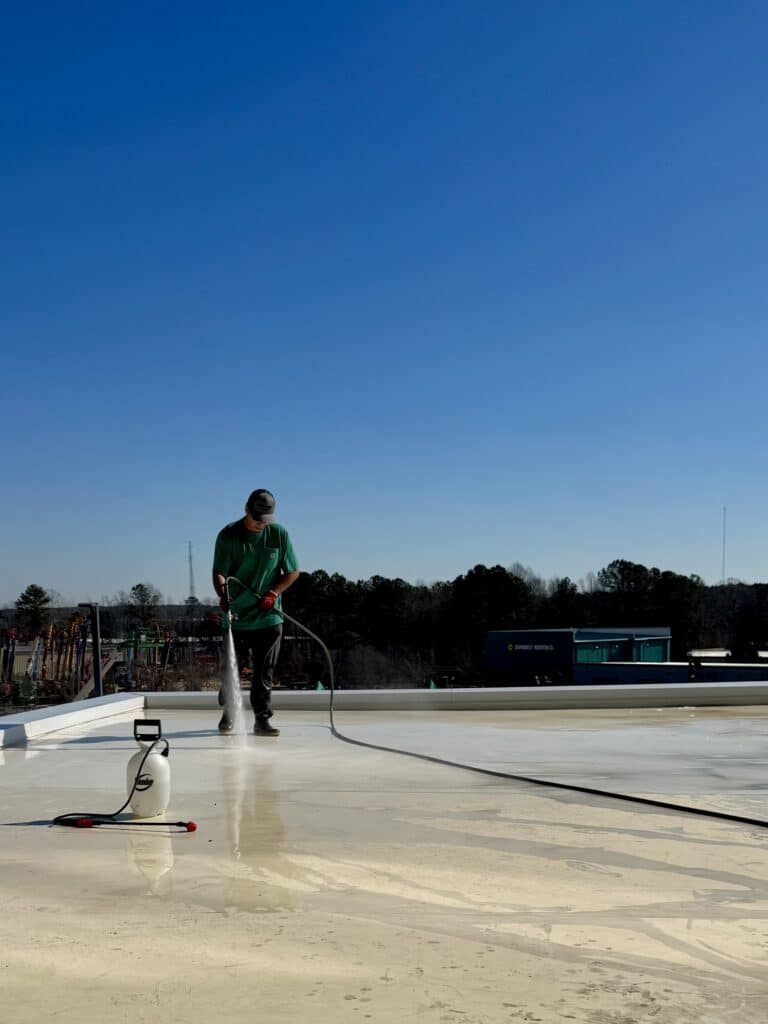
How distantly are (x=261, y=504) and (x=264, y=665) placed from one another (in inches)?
46.1

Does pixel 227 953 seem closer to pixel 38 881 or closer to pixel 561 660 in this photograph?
pixel 38 881

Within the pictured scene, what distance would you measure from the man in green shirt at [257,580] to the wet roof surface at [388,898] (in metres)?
1.61

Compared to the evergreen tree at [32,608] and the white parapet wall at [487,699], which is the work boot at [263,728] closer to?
the white parapet wall at [487,699]

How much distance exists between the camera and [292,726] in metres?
8.52

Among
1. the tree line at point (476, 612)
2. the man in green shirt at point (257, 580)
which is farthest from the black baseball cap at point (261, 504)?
the tree line at point (476, 612)

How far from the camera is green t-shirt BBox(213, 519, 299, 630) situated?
7684 mm

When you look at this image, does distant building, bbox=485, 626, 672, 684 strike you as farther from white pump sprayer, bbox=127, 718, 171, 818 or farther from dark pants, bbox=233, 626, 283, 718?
white pump sprayer, bbox=127, 718, 171, 818

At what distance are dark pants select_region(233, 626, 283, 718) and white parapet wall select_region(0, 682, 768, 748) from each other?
2194mm

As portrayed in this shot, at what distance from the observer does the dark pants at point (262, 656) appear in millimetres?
7691

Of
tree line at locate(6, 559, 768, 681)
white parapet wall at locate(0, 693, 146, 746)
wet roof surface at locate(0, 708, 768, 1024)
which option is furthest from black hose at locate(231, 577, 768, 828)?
tree line at locate(6, 559, 768, 681)

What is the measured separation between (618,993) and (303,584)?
3118 inches

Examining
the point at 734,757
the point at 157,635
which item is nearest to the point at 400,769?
the point at 734,757

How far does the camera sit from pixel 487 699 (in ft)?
33.8

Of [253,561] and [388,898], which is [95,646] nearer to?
[253,561]
